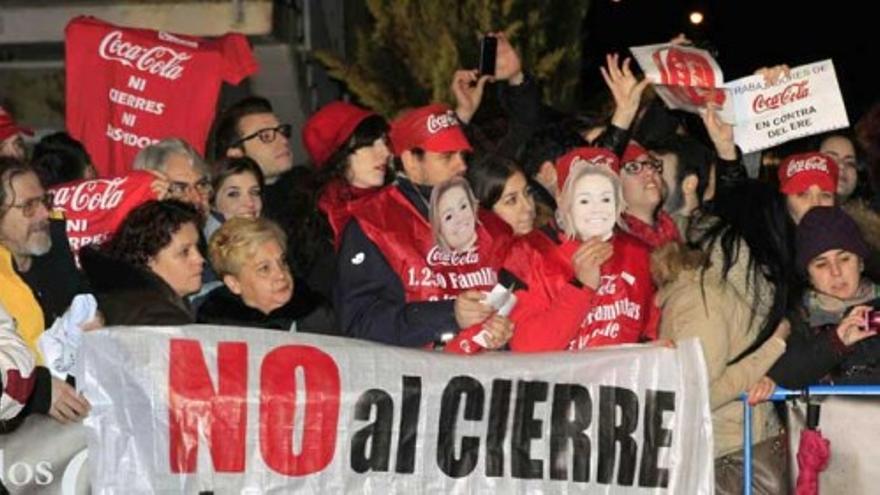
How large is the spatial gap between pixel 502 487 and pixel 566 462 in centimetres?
27

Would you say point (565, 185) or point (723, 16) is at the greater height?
point (723, 16)

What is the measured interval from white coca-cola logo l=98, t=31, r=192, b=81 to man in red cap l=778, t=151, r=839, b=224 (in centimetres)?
316

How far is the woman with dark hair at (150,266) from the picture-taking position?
757 centimetres

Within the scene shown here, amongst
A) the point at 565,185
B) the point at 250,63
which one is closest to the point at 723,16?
the point at 250,63

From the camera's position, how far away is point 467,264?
8.18m

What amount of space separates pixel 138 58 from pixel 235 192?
1471 millimetres

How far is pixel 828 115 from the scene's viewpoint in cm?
952

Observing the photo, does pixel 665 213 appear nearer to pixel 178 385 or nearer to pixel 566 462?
pixel 566 462

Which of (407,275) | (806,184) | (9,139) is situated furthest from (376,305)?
(9,139)

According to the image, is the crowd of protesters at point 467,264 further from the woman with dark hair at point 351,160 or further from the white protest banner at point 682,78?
the white protest banner at point 682,78

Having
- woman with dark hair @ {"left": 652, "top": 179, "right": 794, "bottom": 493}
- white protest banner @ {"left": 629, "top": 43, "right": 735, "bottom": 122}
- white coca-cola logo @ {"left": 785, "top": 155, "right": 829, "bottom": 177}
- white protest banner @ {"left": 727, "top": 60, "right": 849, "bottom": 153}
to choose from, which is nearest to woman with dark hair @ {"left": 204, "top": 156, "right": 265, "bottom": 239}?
white protest banner @ {"left": 629, "top": 43, "right": 735, "bottom": 122}

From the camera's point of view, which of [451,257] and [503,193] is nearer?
[451,257]

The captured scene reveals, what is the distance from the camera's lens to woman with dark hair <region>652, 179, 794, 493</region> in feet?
25.6

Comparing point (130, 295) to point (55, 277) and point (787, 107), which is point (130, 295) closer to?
point (55, 277)
